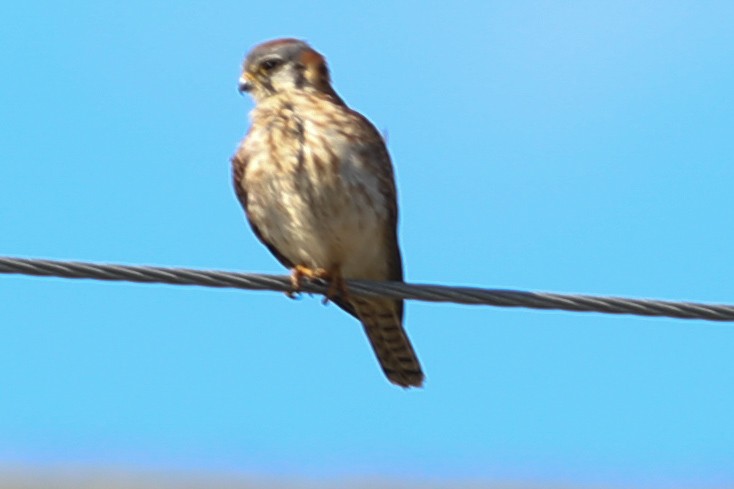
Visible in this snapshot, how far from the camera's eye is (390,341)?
7516mm

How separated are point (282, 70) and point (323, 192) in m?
1.00

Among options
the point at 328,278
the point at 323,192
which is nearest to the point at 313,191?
the point at 323,192

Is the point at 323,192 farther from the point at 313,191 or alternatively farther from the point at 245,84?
the point at 245,84

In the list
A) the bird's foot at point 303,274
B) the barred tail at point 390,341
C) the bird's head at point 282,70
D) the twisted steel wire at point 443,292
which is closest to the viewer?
the twisted steel wire at point 443,292

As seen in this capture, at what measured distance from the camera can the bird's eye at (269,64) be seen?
7582mm

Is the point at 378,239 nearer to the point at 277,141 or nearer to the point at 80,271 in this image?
the point at 277,141

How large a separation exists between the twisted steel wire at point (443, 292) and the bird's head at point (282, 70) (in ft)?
7.45

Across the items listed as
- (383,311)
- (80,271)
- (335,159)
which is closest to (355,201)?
(335,159)

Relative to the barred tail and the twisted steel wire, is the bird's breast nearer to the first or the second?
the barred tail

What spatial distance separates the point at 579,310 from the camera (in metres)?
5.19

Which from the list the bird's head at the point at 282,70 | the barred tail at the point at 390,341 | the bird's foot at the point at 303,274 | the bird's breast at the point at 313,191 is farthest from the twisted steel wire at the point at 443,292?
the bird's head at the point at 282,70

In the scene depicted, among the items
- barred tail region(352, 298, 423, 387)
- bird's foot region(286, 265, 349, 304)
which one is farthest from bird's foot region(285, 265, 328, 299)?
barred tail region(352, 298, 423, 387)

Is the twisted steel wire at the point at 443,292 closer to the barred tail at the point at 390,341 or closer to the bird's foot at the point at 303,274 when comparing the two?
the bird's foot at the point at 303,274

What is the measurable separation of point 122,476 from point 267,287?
3209mm
